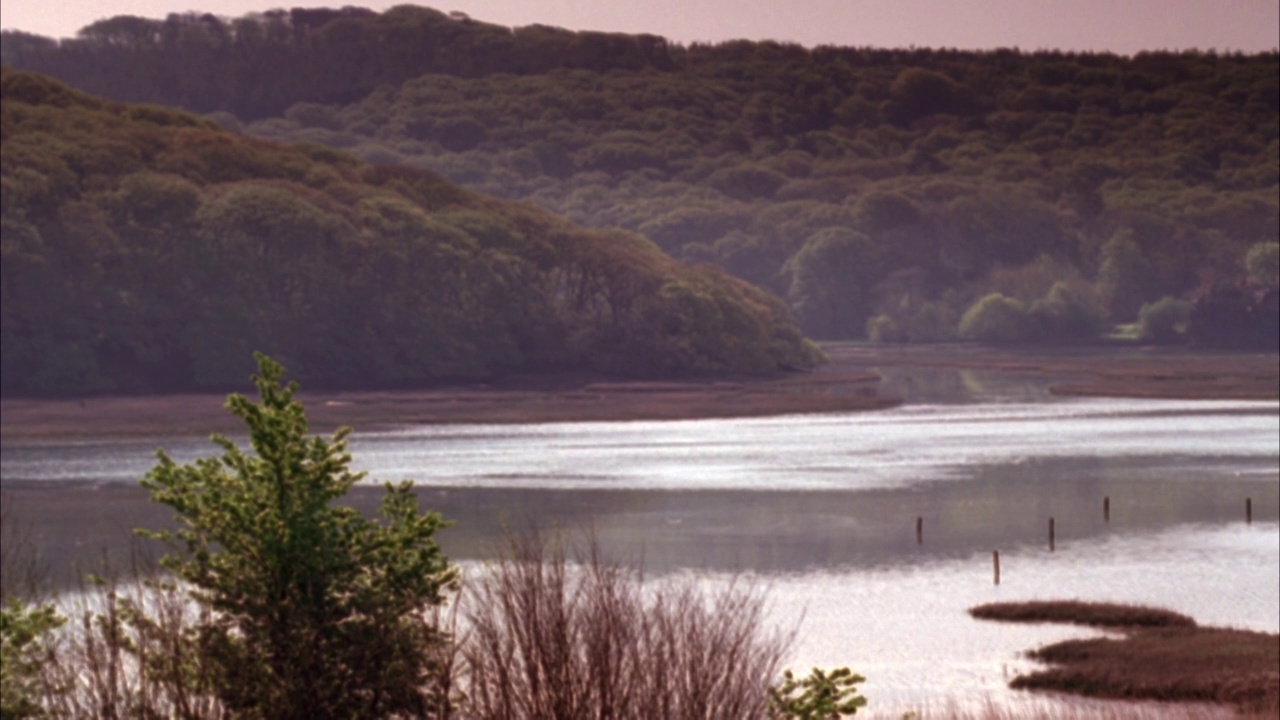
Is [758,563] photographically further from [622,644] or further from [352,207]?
[352,207]

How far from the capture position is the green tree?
1176 cm

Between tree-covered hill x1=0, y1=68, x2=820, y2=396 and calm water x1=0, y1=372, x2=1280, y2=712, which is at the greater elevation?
tree-covered hill x1=0, y1=68, x2=820, y2=396

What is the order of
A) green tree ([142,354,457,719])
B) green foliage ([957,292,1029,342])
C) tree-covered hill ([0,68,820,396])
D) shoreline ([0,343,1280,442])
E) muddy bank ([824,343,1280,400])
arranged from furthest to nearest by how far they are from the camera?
green foliage ([957,292,1029,342])
muddy bank ([824,343,1280,400])
tree-covered hill ([0,68,820,396])
shoreline ([0,343,1280,442])
green tree ([142,354,457,719])

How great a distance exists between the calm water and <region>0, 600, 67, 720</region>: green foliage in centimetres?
1291

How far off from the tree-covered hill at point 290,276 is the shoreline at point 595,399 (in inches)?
115

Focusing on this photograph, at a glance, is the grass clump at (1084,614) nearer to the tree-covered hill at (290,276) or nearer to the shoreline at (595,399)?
the shoreline at (595,399)

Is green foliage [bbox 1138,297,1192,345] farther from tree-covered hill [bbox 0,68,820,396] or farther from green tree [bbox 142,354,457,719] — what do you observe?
green tree [bbox 142,354,457,719]

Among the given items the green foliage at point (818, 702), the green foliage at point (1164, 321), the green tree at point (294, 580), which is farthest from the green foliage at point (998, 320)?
the green tree at point (294, 580)

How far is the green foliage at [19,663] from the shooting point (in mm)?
12031

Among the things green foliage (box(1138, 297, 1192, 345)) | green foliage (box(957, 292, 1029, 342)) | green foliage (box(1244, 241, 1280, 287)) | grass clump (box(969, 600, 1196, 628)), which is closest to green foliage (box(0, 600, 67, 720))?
grass clump (box(969, 600, 1196, 628))

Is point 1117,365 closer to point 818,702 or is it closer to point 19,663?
point 818,702

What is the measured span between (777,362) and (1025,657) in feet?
350

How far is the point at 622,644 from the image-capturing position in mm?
13062

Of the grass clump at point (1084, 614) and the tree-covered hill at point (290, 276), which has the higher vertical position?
the tree-covered hill at point (290, 276)
